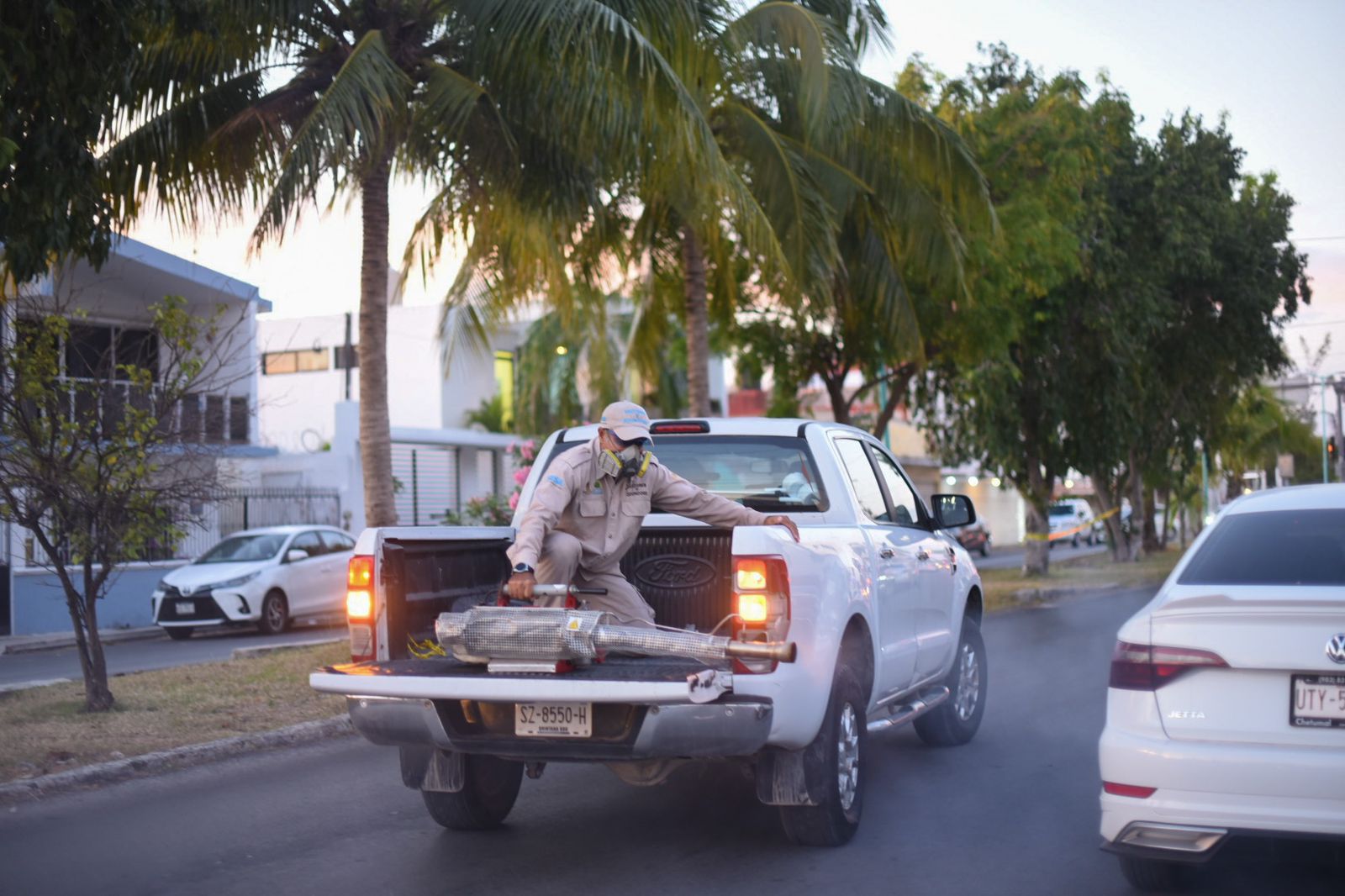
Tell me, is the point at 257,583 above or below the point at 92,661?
above

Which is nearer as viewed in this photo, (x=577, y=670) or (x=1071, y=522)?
(x=577, y=670)

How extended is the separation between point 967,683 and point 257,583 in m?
13.2

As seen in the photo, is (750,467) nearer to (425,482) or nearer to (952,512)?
(952,512)

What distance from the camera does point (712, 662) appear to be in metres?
5.64

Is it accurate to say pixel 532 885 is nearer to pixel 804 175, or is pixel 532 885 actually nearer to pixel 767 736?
pixel 767 736

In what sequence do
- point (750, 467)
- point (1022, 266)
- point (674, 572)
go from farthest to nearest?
point (1022, 266)
point (750, 467)
point (674, 572)

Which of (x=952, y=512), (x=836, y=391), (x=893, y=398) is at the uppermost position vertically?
(x=836, y=391)

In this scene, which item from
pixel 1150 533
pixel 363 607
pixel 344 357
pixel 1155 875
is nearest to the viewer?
pixel 1155 875

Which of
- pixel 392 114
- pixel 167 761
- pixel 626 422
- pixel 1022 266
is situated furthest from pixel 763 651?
pixel 1022 266

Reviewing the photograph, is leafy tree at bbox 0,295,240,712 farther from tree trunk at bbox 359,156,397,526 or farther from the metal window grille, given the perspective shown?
the metal window grille

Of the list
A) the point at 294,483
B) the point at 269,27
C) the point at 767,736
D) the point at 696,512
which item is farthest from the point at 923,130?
the point at 294,483

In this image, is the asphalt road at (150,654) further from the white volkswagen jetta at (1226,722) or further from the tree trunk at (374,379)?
the white volkswagen jetta at (1226,722)

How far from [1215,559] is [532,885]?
305cm

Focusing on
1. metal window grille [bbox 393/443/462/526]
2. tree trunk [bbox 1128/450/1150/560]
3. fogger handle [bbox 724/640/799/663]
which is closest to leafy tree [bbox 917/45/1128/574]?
tree trunk [bbox 1128/450/1150/560]
